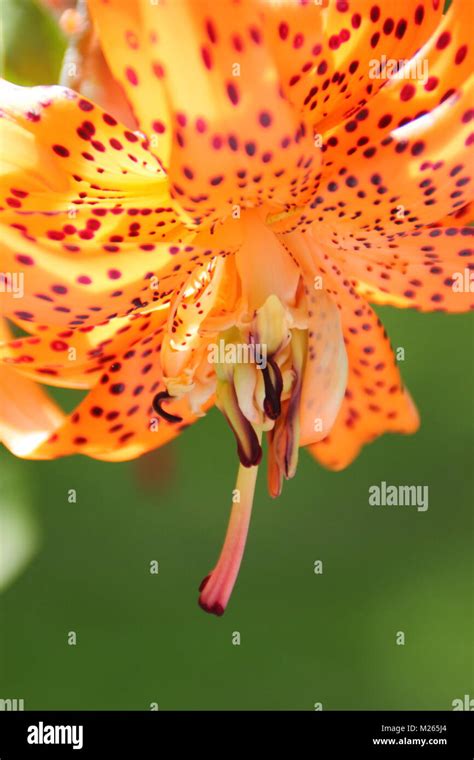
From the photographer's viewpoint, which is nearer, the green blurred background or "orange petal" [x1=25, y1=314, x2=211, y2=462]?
"orange petal" [x1=25, y1=314, x2=211, y2=462]

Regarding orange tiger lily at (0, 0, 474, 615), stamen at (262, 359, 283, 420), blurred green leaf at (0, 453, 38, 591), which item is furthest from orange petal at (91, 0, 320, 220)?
blurred green leaf at (0, 453, 38, 591)

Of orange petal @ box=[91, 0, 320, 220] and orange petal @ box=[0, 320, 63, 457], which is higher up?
orange petal @ box=[91, 0, 320, 220]

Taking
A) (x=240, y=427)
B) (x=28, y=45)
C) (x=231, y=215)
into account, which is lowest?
(x=240, y=427)

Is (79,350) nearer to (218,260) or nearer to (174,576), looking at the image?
(218,260)

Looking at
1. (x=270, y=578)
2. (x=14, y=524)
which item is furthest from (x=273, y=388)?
(x=270, y=578)

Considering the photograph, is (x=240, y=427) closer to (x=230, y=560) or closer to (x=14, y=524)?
(x=230, y=560)

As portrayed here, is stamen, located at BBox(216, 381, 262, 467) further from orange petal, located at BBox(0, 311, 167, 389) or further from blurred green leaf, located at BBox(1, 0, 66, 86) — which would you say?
blurred green leaf, located at BBox(1, 0, 66, 86)

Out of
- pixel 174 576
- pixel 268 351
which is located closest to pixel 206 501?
pixel 174 576

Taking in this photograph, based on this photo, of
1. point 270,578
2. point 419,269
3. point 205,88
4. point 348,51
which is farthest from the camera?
point 270,578
